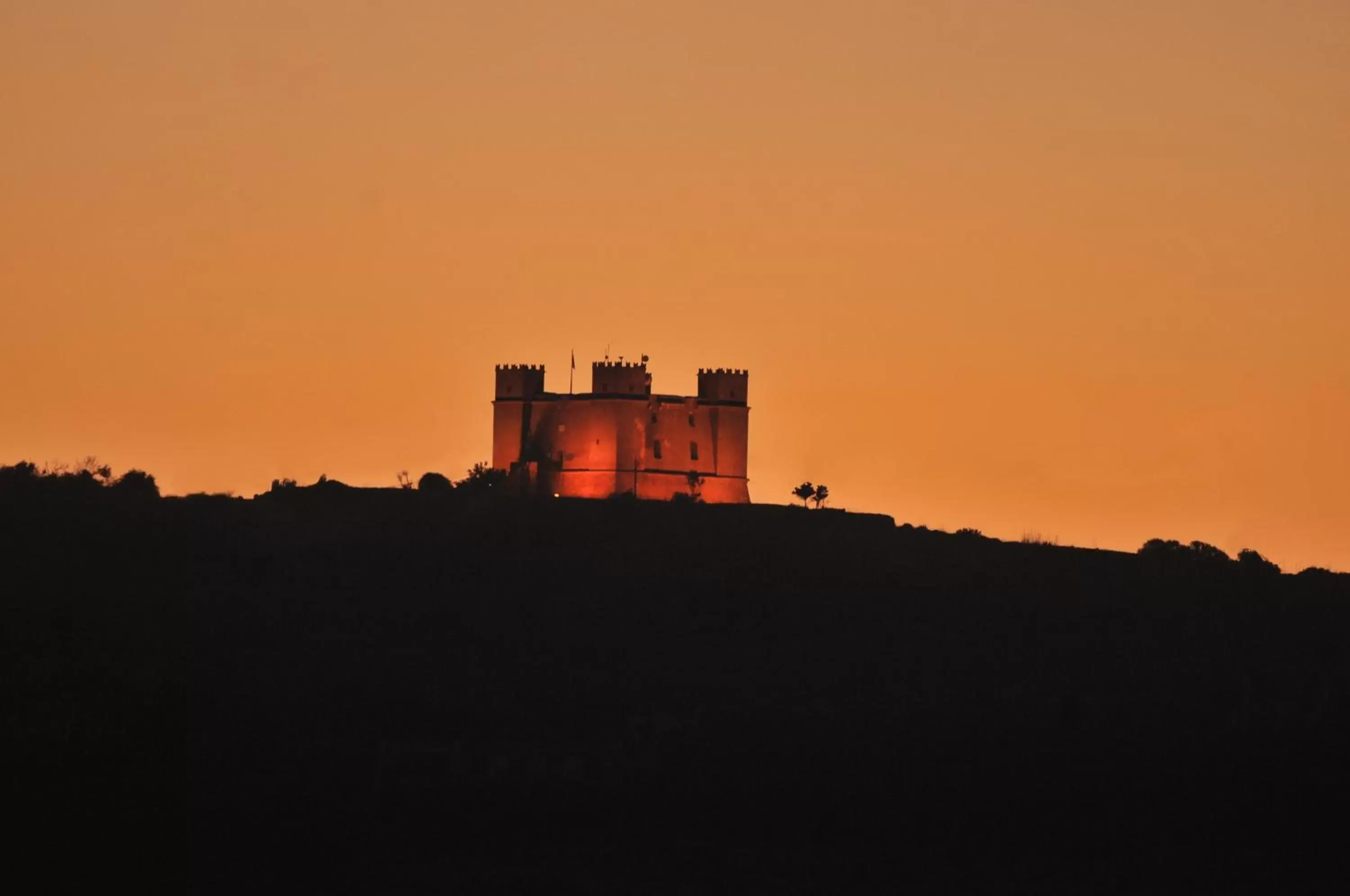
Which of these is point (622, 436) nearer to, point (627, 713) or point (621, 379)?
point (621, 379)

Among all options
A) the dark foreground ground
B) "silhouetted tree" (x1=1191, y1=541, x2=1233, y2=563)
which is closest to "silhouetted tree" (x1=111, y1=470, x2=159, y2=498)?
the dark foreground ground

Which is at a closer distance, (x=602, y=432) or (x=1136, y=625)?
(x=1136, y=625)

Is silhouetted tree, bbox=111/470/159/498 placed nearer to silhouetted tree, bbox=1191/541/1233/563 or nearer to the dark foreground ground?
the dark foreground ground

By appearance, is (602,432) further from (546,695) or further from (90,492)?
A: (546,695)

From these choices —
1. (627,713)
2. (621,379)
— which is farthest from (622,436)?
(627,713)

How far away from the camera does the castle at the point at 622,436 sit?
249 ft

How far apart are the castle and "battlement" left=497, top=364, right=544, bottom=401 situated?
0.06 ft

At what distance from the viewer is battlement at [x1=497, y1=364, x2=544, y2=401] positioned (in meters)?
77.6

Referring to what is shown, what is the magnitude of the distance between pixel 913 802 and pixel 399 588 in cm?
1504

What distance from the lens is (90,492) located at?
63812 mm

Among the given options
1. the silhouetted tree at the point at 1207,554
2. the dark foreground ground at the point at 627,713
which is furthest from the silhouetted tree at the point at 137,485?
the silhouetted tree at the point at 1207,554

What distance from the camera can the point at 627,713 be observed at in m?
48.2

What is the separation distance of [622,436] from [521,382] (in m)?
3.75

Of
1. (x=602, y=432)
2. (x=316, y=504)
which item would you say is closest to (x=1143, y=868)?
(x=316, y=504)
